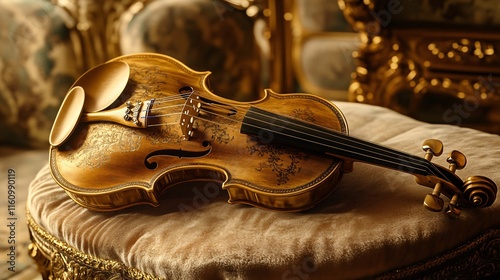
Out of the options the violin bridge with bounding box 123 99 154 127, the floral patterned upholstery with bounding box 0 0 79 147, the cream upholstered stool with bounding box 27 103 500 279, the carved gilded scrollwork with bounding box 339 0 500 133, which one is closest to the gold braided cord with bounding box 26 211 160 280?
the cream upholstered stool with bounding box 27 103 500 279

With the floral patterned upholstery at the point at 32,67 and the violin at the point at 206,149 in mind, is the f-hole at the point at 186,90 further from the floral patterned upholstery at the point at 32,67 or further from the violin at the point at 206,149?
the floral patterned upholstery at the point at 32,67

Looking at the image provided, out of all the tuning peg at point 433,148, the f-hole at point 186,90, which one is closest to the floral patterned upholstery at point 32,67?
the f-hole at point 186,90

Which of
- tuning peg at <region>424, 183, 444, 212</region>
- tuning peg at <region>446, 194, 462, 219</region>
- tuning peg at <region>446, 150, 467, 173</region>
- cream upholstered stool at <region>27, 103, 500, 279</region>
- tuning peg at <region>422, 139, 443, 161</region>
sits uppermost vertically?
tuning peg at <region>422, 139, 443, 161</region>

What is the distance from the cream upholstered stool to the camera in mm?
729

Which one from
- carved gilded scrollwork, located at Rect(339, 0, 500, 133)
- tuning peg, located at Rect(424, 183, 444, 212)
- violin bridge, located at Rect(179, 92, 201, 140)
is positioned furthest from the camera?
carved gilded scrollwork, located at Rect(339, 0, 500, 133)

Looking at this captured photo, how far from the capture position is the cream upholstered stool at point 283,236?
73 cm

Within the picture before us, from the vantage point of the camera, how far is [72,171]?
2.84ft

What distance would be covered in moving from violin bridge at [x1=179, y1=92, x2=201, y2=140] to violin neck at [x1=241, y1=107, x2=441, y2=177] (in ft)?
0.30

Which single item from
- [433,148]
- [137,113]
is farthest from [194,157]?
[433,148]

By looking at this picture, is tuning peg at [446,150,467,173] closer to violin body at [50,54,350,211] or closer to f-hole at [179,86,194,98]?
violin body at [50,54,350,211]

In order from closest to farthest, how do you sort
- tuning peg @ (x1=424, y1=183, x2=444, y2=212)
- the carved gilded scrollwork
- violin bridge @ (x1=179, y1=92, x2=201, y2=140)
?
tuning peg @ (x1=424, y1=183, x2=444, y2=212) < violin bridge @ (x1=179, y1=92, x2=201, y2=140) < the carved gilded scrollwork

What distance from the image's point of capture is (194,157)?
84cm

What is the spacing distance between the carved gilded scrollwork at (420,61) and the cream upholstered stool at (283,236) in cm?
52

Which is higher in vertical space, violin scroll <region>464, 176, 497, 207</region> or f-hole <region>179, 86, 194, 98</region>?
f-hole <region>179, 86, 194, 98</region>
